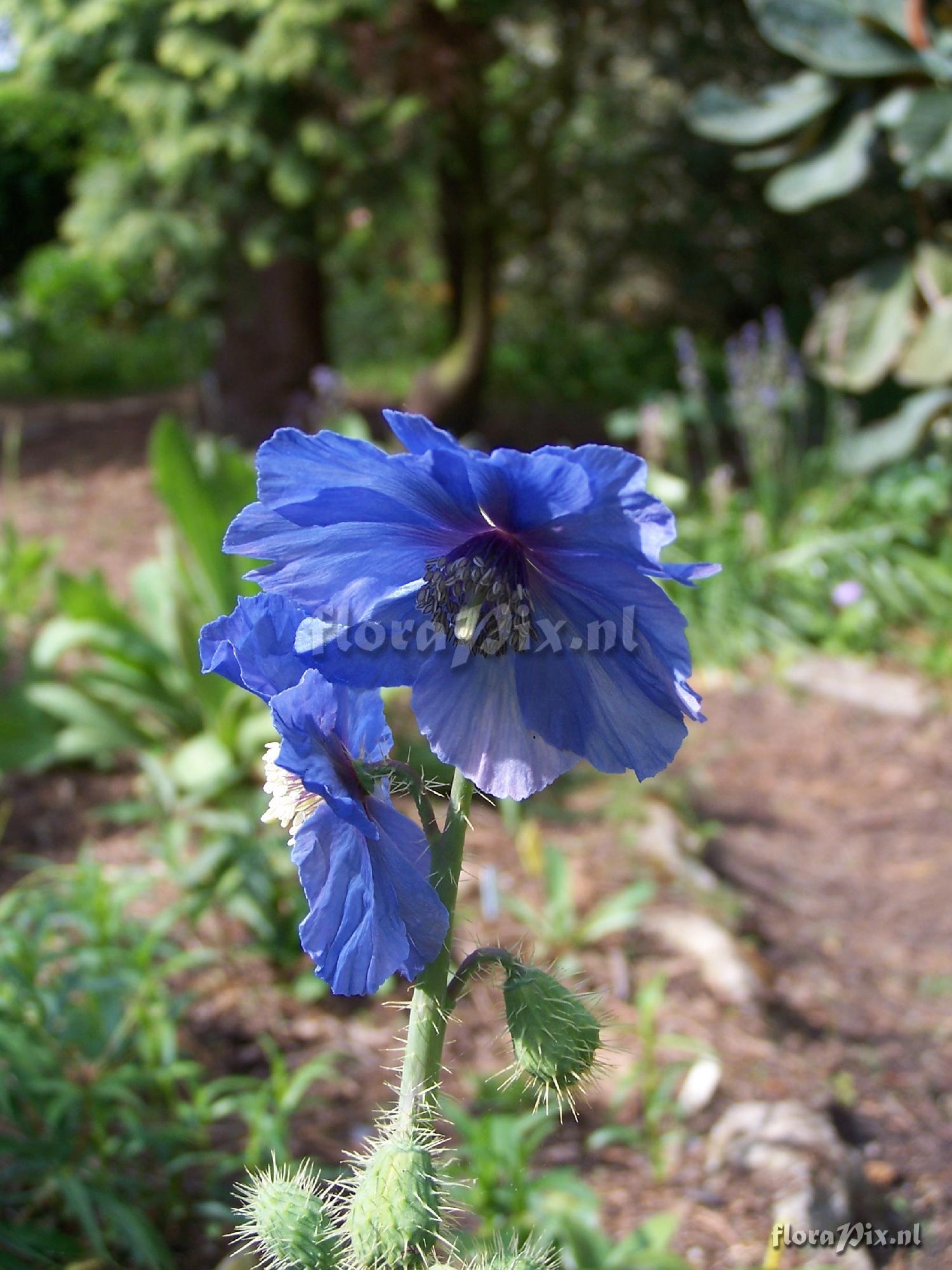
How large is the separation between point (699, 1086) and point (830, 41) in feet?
11.8

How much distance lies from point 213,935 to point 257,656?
1.88 metres

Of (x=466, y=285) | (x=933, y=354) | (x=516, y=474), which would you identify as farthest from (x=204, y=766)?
(x=466, y=285)

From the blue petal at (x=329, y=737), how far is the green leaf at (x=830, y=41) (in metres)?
3.96

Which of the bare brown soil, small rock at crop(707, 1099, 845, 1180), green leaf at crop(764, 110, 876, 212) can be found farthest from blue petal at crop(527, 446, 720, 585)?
green leaf at crop(764, 110, 876, 212)

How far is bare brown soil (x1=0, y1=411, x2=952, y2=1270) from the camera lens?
6.90ft

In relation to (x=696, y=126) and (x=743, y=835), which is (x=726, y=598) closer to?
(x=743, y=835)

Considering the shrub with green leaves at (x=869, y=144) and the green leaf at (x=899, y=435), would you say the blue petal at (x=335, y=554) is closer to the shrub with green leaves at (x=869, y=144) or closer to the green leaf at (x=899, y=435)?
the shrub with green leaves at (x=869, y=144)

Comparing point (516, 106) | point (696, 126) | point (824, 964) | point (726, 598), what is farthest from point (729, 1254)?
point (516, 106)

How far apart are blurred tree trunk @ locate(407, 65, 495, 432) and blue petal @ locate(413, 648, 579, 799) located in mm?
5732

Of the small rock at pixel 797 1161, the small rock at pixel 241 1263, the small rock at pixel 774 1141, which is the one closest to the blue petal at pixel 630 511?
the small rock at pixel 241 1263

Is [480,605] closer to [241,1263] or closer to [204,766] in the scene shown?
[241,1263]

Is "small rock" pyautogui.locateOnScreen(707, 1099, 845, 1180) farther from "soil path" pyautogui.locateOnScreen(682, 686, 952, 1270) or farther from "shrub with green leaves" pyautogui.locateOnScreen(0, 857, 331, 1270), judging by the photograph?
"shrub with green leaves" pyautogui.locateOnScreen(0, 857, 331, 1270)

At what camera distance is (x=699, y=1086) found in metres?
2.22

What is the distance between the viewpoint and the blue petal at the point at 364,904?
3.03 feet
